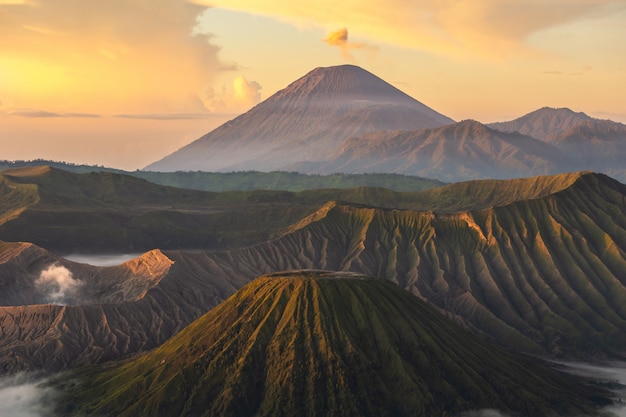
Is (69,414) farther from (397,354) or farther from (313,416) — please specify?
(397,354)

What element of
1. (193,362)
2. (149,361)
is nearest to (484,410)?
(193,362)

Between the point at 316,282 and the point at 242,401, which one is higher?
the point at 316,282

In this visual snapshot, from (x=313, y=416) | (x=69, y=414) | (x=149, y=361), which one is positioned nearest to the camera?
(x=313, y=416)

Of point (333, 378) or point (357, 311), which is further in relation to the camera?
point (357, 311)

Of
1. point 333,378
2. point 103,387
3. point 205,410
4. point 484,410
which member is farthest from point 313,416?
point 103,387

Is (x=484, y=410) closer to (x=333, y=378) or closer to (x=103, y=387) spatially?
(x=333, y=378)

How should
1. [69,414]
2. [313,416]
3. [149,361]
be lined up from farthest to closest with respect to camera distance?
[149,361]
[69,414]
[313,416]
